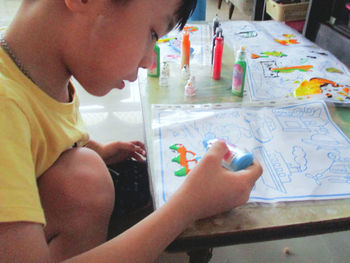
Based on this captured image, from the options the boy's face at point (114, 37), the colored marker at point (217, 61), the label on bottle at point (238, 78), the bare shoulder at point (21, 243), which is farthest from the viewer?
the colored marker at point (217, 61)

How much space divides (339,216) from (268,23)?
122 cm

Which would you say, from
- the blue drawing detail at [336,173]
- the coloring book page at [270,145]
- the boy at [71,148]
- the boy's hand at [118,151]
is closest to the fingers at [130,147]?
the boy's hand at [118,151]

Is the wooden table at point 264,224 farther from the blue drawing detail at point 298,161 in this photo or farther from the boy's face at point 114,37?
the boy's face at point 114,37

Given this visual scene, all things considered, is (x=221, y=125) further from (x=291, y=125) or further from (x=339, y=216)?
(x=339, y=216)

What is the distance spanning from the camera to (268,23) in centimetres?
154

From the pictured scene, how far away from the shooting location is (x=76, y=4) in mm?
485

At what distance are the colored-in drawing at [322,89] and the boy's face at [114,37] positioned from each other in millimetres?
520

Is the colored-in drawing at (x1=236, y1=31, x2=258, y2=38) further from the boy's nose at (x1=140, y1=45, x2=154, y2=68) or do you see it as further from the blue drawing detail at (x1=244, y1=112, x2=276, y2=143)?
the boy's nose at (x1=140, y1=45, x2=154, y2=68)

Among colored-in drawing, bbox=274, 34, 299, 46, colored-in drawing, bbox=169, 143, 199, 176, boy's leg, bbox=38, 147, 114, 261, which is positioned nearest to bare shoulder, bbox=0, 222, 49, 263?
boy's leg, bbox=38, 147, 114, 261

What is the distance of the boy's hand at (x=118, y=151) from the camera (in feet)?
3.05

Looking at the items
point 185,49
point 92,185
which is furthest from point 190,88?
point 92,185

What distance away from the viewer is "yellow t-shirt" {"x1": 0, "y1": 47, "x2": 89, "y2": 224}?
1.35 feet

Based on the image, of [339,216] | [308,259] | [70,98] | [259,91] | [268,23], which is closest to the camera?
[339,216]

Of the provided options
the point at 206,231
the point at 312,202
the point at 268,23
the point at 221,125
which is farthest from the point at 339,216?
the point at 268,23
